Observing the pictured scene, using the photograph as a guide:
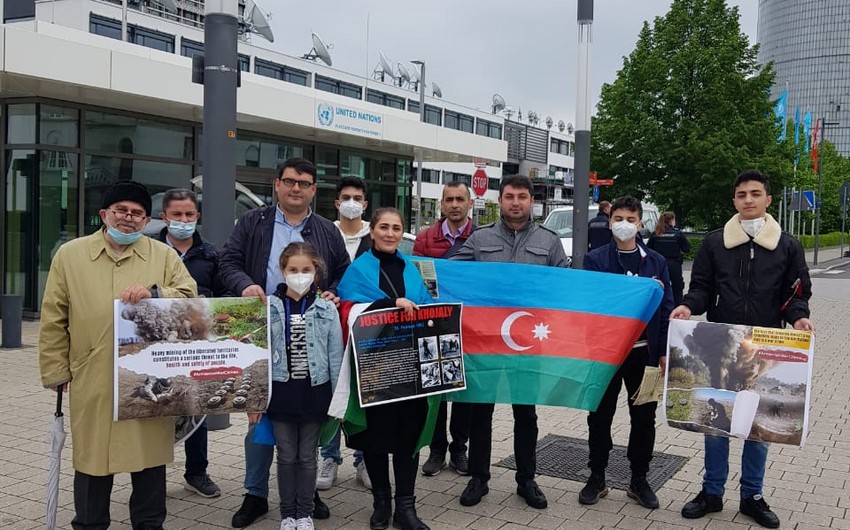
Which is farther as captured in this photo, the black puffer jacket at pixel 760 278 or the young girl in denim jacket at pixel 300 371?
the black puffer jacket at pixel 760 278

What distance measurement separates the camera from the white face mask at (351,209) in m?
6.06

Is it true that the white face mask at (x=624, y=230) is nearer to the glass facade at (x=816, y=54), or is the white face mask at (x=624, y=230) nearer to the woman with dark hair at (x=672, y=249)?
the woman with dark hair at (x=672, y=249)

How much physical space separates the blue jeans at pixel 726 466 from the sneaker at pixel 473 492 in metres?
1.44

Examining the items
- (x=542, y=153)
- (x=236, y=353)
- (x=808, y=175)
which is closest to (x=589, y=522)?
(x=236, y=353)

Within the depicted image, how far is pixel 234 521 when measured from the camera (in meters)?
5.02

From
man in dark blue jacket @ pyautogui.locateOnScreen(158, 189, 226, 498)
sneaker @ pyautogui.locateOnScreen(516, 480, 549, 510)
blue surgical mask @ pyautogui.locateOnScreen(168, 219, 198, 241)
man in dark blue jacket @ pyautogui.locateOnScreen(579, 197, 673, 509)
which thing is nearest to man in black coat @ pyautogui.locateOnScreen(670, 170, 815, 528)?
man in dark blue jacket @ pyautogui.locateOnScreen(579, 197, 673, 509)

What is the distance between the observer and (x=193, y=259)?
5426 millimetres

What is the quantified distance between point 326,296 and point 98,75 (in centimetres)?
886

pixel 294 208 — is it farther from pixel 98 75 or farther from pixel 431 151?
pixel 431 151

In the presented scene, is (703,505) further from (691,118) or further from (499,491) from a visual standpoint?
(691,118)

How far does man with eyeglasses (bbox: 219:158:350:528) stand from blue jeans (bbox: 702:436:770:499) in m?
2.47

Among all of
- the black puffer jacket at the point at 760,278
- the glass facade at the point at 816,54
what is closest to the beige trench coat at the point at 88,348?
the black puffer jacket at the point at 760,278

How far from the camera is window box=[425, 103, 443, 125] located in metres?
80.5

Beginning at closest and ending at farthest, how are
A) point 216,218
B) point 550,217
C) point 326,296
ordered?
point 326,296 < point 216,218 < point 550,217
